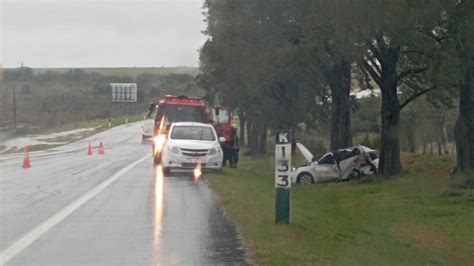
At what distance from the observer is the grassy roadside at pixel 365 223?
38.6 feet

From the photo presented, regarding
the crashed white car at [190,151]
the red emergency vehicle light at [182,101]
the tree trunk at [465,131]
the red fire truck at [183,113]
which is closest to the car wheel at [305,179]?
the red fire truck at [183,113]

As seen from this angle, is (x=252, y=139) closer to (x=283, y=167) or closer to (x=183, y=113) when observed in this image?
(x=183, y=113)

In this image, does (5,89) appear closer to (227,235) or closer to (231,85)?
(231,85)

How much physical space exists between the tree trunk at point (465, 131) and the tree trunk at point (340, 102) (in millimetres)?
8128

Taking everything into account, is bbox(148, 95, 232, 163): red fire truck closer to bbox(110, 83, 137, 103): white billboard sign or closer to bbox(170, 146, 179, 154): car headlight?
bbox(170, 146, 179, 154): car headlight

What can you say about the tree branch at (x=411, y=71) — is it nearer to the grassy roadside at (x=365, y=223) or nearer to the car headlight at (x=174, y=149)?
the grassy roadside at (x=365, y=223)

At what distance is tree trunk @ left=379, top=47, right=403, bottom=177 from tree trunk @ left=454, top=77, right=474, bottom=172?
4288 millimetres

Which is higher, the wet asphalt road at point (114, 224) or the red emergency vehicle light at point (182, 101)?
the red emergency vehicle light at point (182, 101)

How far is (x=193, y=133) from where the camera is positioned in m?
28.2

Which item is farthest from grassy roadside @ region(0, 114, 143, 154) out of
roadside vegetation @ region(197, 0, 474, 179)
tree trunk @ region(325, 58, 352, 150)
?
tree trunk @ region(325, 58, 352, 150)

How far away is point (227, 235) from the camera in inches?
495

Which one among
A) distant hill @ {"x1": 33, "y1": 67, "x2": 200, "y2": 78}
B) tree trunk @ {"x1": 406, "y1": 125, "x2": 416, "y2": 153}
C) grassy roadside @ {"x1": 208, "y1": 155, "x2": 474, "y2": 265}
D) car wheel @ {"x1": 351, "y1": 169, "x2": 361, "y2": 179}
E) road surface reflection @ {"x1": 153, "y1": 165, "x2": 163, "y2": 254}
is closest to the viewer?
grassy roadside @ {"x1": 208, "y1": 155, "x2": 474, "y2": 265}

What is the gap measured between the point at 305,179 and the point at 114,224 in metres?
21.8

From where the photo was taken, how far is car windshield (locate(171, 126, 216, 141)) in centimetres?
2809
